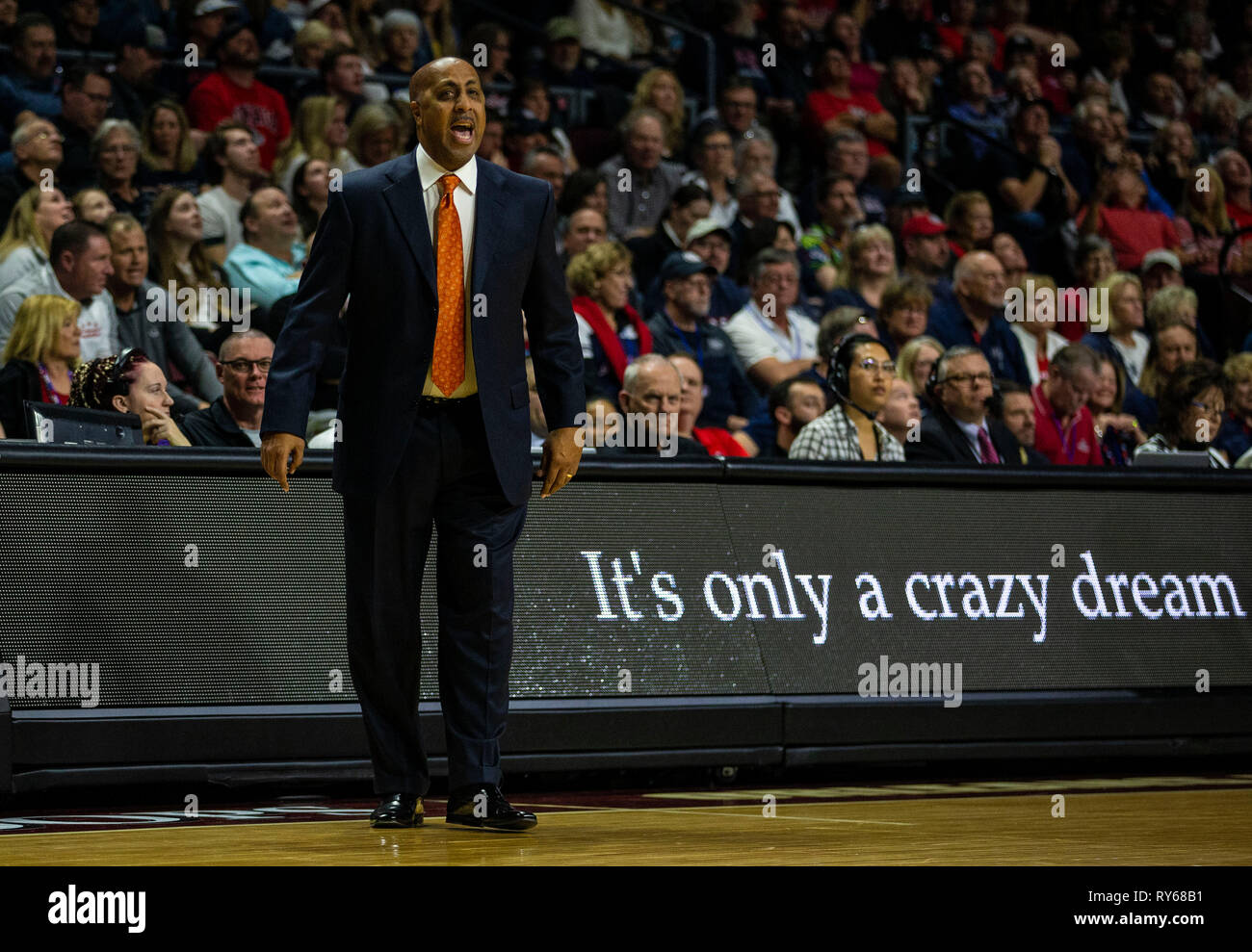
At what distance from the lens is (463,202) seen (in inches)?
185

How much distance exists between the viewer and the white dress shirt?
15.2 feet

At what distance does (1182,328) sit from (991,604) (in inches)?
191

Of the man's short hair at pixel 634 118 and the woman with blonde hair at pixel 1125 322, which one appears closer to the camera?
the man's short hair at pixel 634 118

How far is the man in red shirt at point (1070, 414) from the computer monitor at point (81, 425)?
4.93 meters

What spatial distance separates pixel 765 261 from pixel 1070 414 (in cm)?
173

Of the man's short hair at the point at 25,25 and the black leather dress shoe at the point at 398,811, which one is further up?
the man's short hair at the point at 25,25

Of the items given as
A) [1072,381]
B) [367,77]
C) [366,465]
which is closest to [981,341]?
[1072,381]

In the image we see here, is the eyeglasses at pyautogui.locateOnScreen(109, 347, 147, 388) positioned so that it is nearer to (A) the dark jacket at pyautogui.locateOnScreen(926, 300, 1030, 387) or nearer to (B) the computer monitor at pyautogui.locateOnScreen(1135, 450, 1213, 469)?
(B) the computer monitor at pyautogui.locateOnScreen(1135, 450, 1213, 469)

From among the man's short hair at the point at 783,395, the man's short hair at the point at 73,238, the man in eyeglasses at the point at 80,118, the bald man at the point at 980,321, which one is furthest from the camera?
the bald man at the point at 980,321

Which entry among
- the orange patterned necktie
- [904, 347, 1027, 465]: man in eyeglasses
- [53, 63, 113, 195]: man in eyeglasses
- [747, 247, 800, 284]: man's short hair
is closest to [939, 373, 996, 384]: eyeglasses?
[904, 347, 1027, 465]: man in eyeglasses

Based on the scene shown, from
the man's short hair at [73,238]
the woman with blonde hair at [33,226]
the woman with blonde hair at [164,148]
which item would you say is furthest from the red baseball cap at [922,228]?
the man's short hair at [73,238]

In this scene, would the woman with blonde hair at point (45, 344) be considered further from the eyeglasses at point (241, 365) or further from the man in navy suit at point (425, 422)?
the man in navy suit at point (425, 422)

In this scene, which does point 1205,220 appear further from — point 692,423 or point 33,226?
point 33,226

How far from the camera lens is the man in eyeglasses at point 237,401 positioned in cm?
678
